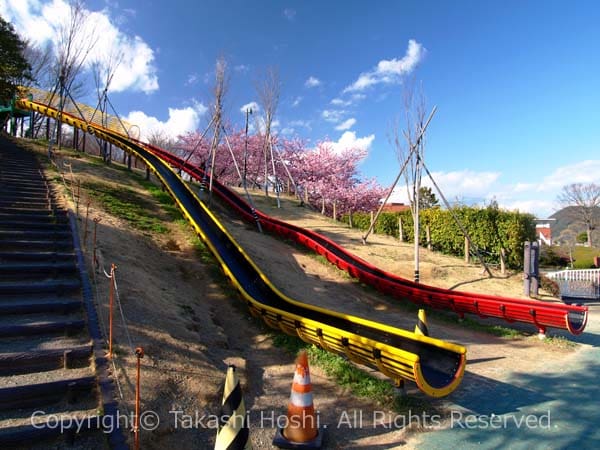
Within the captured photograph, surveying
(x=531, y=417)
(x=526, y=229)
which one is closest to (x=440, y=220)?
(x=526, y=229)

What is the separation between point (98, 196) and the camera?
11.9 meters

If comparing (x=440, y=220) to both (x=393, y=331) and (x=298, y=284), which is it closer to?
(x=298, y=284)

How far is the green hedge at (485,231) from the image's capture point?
549 inches

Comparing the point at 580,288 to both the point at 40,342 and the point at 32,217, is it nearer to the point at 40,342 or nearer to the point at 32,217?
the point at 40,342

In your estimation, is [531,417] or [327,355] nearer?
[531,417]

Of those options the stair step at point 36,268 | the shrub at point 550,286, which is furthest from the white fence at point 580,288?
the stair step at point 36,268

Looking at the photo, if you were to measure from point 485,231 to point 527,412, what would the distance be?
11.9 m

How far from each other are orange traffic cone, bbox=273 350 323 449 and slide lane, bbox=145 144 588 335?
19.0ft

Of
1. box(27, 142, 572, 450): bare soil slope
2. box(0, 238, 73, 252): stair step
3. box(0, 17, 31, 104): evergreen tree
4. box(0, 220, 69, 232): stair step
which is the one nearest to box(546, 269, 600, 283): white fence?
box(27, 142, 572, 450): bare soil slope

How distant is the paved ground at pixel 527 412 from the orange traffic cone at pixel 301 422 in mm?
1012

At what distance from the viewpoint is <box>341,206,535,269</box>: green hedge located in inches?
549

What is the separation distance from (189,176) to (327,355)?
59.2 ft

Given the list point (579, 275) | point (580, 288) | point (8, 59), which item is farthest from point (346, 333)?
point (8, 59)

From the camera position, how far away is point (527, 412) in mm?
4141
